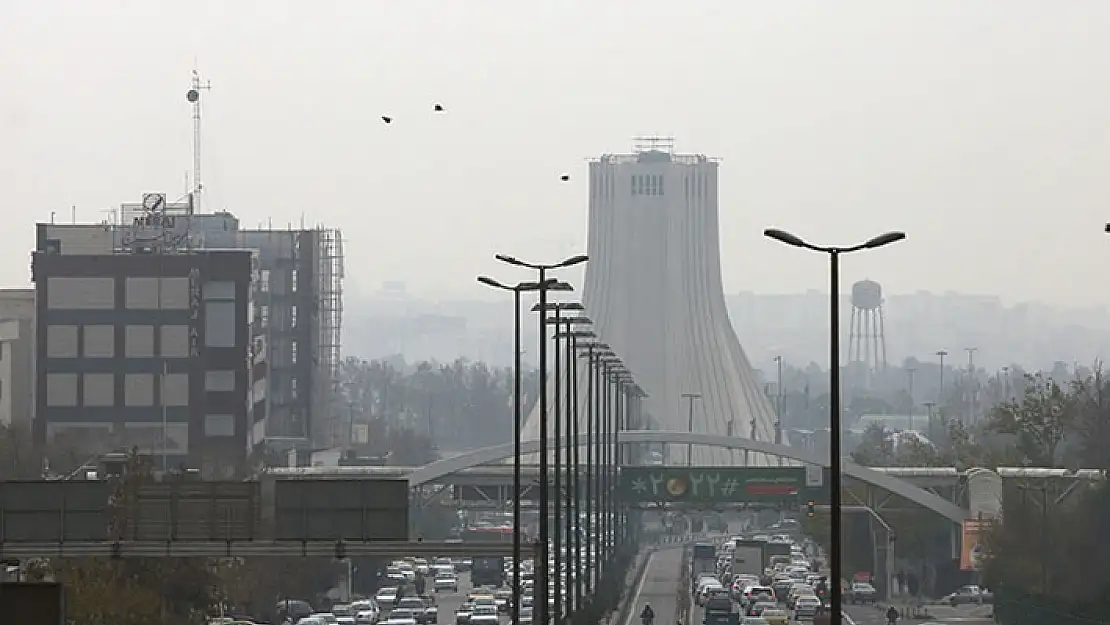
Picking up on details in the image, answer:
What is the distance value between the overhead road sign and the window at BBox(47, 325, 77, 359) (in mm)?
53117

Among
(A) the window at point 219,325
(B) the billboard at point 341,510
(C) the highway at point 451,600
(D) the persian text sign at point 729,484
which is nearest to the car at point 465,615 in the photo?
(C) the highway at point 451,600

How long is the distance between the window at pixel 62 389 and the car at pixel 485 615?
94.6ft

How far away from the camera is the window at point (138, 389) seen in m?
92.6

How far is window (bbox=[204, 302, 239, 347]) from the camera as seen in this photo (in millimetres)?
94562

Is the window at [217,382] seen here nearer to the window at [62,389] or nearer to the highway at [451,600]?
the window at [62,389]

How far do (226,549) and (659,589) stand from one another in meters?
55.5

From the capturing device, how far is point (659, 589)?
3696 inches

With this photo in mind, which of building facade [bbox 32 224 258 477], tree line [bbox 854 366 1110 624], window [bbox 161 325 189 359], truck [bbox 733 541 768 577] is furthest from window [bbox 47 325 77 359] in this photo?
tree line [bbox 854 366 1110 624]

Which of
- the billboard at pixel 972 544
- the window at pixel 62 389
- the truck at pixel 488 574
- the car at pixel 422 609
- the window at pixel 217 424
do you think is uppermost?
the window at pixel 62 389

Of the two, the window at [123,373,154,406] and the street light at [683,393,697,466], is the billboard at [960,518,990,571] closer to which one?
the window at [123,373,154,406]

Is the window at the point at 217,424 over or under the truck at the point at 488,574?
over

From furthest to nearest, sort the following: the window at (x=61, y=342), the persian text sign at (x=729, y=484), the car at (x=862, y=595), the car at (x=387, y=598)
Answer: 1. the persian text sign at (x=729, y=484)
2. the window at (x=61, y=342)
3. the car at (x=862, y=595)
4. the car at (x=387, y=598)

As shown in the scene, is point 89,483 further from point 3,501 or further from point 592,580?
point 592,580

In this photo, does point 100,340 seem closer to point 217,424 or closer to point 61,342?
point 61,342
